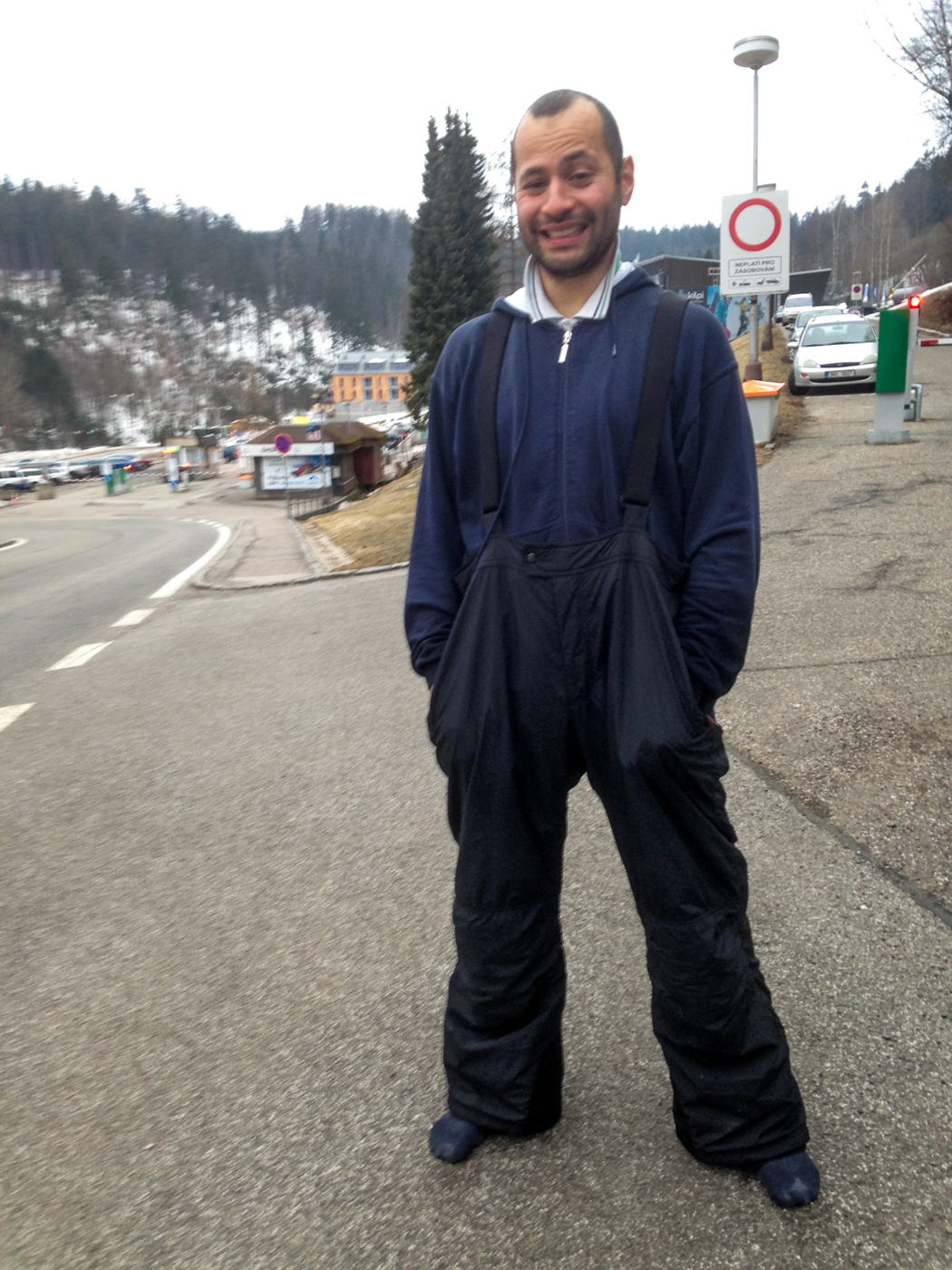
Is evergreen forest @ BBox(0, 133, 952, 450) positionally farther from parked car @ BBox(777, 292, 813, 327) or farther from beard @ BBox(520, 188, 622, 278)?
beard @ BBox(520, 188, 622, 278)

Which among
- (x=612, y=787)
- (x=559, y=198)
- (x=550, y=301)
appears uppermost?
(x=559, y=198)

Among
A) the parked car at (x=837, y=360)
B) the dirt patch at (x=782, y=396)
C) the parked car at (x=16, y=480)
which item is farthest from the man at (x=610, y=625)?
the parked car at (x=16, y=480)

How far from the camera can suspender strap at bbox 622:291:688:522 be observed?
203 cm

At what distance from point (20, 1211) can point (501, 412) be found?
1.82m

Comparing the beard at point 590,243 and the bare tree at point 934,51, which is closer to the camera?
the beard at point 590,243

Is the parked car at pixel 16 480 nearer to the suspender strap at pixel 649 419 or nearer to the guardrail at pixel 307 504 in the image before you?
the guardrail at pixel 307 504

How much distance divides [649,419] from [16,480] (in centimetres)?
8387

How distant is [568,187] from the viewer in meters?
2.12

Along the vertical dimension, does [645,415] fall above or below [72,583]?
above

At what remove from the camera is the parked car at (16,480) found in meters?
77.8

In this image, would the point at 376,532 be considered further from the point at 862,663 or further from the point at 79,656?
the point at 862,663

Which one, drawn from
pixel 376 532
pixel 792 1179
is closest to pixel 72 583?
pixel 376 532

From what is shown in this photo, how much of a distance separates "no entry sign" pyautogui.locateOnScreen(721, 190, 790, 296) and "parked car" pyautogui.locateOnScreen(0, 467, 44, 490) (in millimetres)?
73178

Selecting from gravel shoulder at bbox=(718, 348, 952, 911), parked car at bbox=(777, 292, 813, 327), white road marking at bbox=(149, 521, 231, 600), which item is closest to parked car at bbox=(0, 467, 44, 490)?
parked car at bbox=(777, 292, 813, 327)
